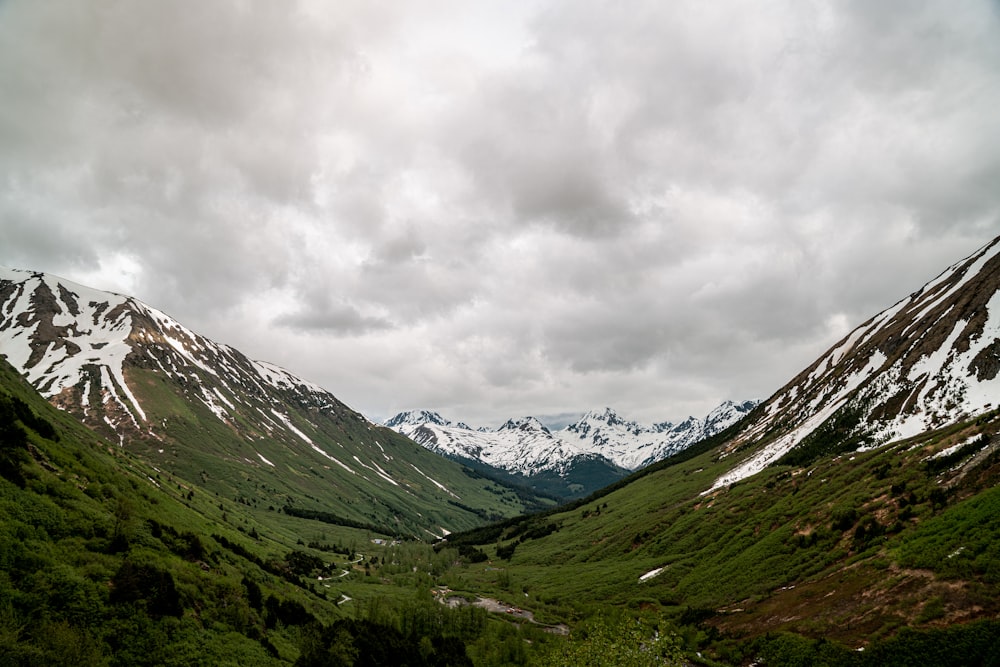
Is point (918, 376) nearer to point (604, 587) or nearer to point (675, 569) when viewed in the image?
point (675, 569)

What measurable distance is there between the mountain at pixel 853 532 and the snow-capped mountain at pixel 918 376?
66 cm

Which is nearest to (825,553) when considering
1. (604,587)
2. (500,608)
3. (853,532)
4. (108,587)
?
→ (853,532)

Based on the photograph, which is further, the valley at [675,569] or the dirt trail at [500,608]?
the dirt trail at [500,608]

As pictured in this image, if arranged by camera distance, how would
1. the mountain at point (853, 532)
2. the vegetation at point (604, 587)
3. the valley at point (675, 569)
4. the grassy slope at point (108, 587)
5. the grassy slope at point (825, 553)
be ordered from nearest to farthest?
the grassy slope at point (108, 587)
the vegetation at point (604, 587)
the valley at point (675, 569)
the mountain at point (853, 532)
the grassy slope at point (825, 553)

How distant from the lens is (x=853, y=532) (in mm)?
83750

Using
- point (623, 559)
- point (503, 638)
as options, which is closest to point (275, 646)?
point (503, 638)

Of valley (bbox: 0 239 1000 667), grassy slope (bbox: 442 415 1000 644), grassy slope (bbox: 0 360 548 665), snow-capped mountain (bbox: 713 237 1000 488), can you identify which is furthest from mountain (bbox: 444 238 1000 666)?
grassy slope (bbox: 0 360 548 665)

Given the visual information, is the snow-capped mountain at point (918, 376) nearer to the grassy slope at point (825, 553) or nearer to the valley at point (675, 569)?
the valley at point (675, 569)

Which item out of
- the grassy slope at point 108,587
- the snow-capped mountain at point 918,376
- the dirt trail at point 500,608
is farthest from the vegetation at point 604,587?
the snow-capped mountain at point 918,376

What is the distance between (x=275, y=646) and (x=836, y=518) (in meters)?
98.0

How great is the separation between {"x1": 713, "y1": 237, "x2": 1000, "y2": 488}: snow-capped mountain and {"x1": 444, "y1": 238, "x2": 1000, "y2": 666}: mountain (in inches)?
25.9

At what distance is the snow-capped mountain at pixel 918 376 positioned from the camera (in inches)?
4692

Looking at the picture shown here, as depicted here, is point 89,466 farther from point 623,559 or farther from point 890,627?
point 623,559

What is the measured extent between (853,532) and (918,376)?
276 feet
